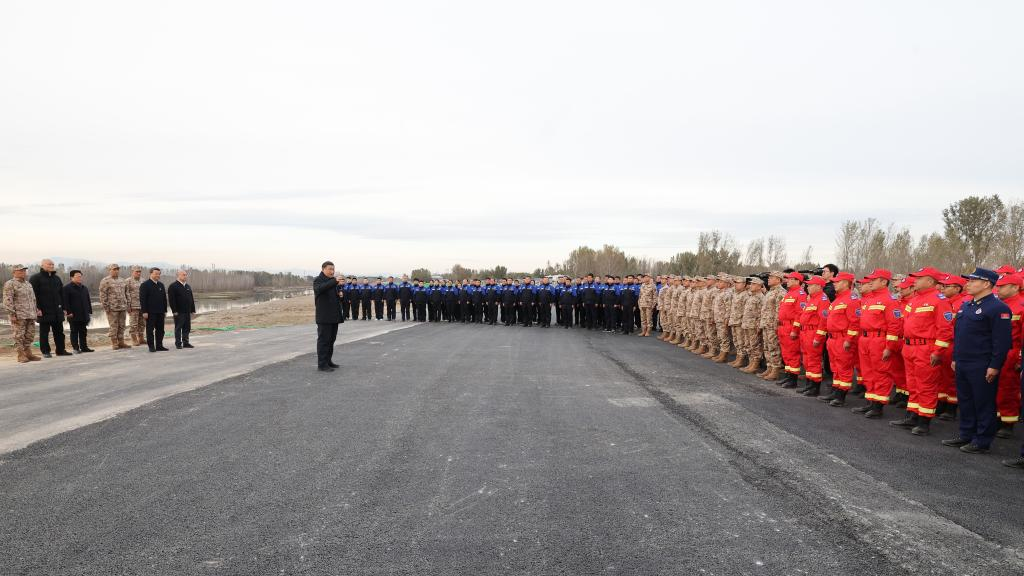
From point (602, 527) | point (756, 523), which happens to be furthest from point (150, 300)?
point (756, 523)

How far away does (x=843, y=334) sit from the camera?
841 centimetres

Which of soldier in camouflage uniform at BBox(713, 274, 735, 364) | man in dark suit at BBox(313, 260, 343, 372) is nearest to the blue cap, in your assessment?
soldier in camouflage uniform at BBox(713, 274, 735, 364)

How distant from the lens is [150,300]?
43.3ft

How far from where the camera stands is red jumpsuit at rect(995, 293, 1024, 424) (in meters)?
6.66

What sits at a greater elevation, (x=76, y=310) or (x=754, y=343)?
(x=76, y=310)

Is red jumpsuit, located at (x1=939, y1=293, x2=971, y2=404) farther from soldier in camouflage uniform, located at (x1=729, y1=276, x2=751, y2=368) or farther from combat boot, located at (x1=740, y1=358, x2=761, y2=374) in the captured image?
soldier in camouflage uniform, located at (x1=729, y1=276, x2=751, y2=368)

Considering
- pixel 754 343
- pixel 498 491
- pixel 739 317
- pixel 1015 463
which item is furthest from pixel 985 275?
pixel 498 491

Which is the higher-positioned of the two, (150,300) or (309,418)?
(150,300)

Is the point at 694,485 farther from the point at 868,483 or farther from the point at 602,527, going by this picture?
the point at 868,483

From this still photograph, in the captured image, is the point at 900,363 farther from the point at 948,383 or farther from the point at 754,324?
the point at 754,324

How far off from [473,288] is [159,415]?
726 inches

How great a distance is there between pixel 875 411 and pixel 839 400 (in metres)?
0.74

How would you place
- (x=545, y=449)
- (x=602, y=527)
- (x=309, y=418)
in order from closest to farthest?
(x=602, y=527)
(x=545, y=449)
(x=309, y=418)

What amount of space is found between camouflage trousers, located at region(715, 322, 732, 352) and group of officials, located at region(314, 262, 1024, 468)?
0.02 m
